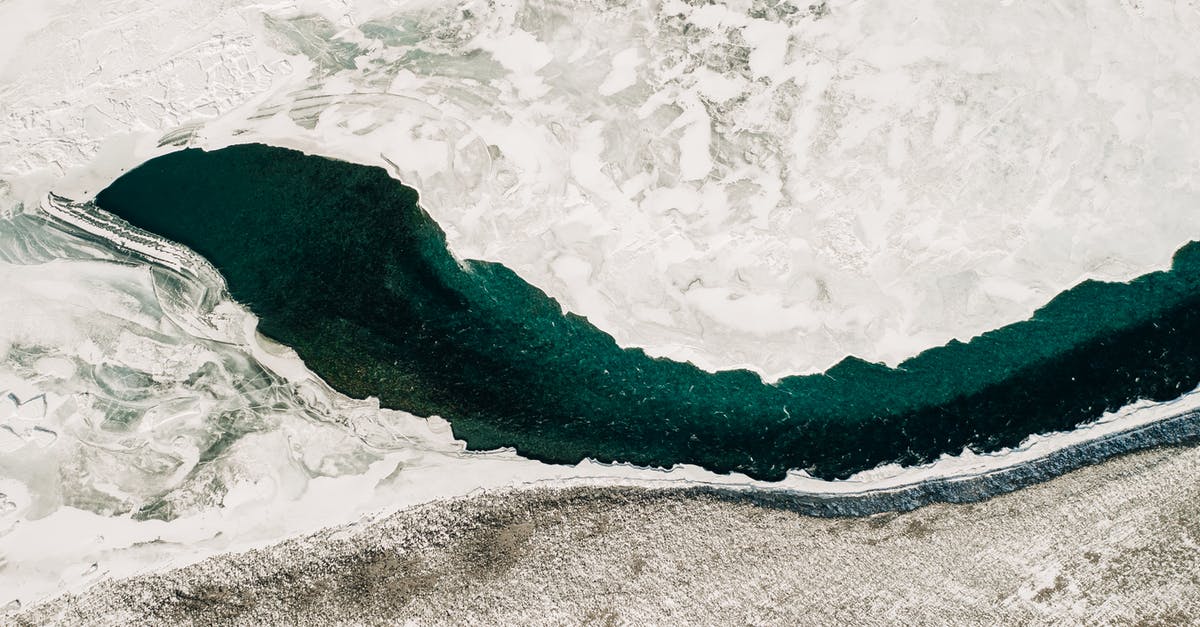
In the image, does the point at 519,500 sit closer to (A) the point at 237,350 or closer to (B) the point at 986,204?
(A) the point at 237,350

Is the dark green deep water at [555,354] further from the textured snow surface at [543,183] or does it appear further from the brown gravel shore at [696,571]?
the brown gravel shore at [696,571]

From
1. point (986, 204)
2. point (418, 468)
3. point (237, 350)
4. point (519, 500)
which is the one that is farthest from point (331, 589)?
point (986, 204)

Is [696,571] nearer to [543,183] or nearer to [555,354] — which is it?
[555,354]

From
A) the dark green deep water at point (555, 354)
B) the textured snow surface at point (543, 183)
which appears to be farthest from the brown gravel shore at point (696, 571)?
the dark green deep water at point (555, 354)

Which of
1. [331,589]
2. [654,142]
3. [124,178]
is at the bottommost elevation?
[331,589]

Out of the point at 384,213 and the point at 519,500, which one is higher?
the point at 384,213

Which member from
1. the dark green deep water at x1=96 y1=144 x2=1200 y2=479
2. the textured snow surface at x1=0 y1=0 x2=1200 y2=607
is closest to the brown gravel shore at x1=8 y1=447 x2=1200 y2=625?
the textured snow surface at x1=0 y1=0 x2=1200 y2=607
